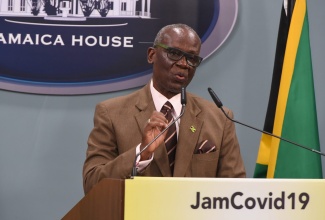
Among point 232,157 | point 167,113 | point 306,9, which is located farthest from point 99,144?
point 306,9

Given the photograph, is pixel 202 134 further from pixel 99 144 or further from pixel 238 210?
pixel 238 210

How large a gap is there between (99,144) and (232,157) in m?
0.52

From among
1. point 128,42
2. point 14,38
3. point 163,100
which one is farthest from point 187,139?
point 14,38

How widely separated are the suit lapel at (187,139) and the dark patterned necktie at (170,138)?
1.2 inches

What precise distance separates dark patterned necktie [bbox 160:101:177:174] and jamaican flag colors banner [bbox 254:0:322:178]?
0.59 meters

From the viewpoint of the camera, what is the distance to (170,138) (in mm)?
2701

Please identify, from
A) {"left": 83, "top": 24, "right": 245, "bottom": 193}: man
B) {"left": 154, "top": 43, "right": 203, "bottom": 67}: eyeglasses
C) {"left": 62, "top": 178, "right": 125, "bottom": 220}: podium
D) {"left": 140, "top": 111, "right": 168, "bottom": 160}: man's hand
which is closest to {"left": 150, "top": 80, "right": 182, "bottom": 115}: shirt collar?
{"left": 83, "top": 24, "right": 245, "bottom": 193}: man

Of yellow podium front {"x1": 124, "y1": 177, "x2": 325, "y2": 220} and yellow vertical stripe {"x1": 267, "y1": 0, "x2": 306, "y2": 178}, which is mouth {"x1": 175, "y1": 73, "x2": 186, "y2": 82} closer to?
yellow vertical stripe {"x1": 267, "y1": 0, "x2": 306, "y2": 178}

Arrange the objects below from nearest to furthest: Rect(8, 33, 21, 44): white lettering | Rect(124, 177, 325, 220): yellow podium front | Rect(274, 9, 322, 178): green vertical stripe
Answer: Rect(124, 177, 325, 220): yellow podium front, Rect(274, 9, 322, 178): green vertical stripe, Rect(8, 33, 21, 44): white lettering

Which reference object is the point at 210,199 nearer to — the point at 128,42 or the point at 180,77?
the point at 180,77

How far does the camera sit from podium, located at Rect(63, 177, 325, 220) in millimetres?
1799

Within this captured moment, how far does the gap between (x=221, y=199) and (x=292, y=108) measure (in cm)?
136

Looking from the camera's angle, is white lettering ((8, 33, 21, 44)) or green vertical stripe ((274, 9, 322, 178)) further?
white lettering ((8, 33, 21, 44))

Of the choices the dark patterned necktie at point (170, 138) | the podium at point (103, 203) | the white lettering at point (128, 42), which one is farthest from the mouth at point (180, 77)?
the podium at point (103, 203)
